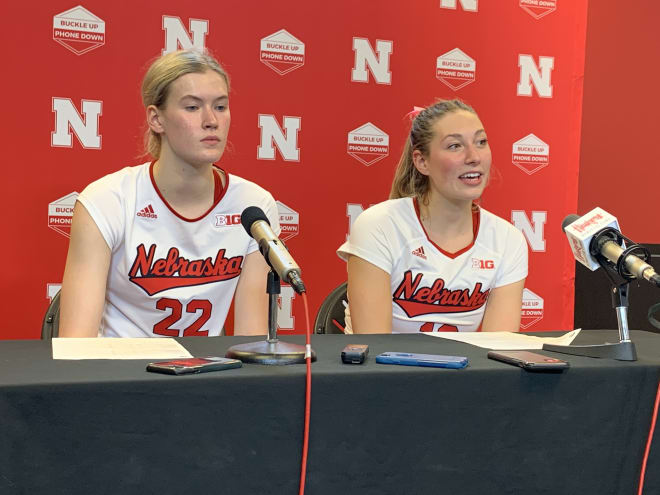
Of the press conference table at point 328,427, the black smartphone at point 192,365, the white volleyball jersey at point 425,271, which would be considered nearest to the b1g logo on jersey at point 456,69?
the white volleyball jersey at point 425,271

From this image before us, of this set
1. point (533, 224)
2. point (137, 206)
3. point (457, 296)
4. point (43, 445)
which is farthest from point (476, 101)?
point (43, 445)

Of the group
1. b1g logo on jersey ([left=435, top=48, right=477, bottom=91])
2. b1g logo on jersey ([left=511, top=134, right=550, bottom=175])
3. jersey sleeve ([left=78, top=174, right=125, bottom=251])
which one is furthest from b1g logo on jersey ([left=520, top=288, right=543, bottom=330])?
jersey sleeve ([left=78, top=174, right=125, bottom=251])

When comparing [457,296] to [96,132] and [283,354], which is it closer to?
[283,354]

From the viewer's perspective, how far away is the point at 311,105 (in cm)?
340

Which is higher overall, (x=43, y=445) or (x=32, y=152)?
(x=32, y=152)

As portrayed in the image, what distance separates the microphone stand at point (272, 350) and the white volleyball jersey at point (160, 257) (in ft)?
2.84

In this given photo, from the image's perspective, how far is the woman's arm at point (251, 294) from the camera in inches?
94.8

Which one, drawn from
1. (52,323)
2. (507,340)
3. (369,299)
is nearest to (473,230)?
(369,299)

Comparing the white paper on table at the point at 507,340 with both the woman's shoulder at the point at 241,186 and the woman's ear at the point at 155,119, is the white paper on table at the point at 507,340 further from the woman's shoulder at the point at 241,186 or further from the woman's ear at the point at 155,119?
the woman's ear at the point at 155,119

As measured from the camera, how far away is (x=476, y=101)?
3.66m

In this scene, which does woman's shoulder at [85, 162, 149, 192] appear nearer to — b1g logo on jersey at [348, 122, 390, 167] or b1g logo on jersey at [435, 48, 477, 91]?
b1g logo on jersey at [348, 122, 390, 167]

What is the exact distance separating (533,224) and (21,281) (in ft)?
7.30

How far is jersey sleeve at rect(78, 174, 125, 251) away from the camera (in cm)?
219

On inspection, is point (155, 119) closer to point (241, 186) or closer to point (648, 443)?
point (241, 186)
